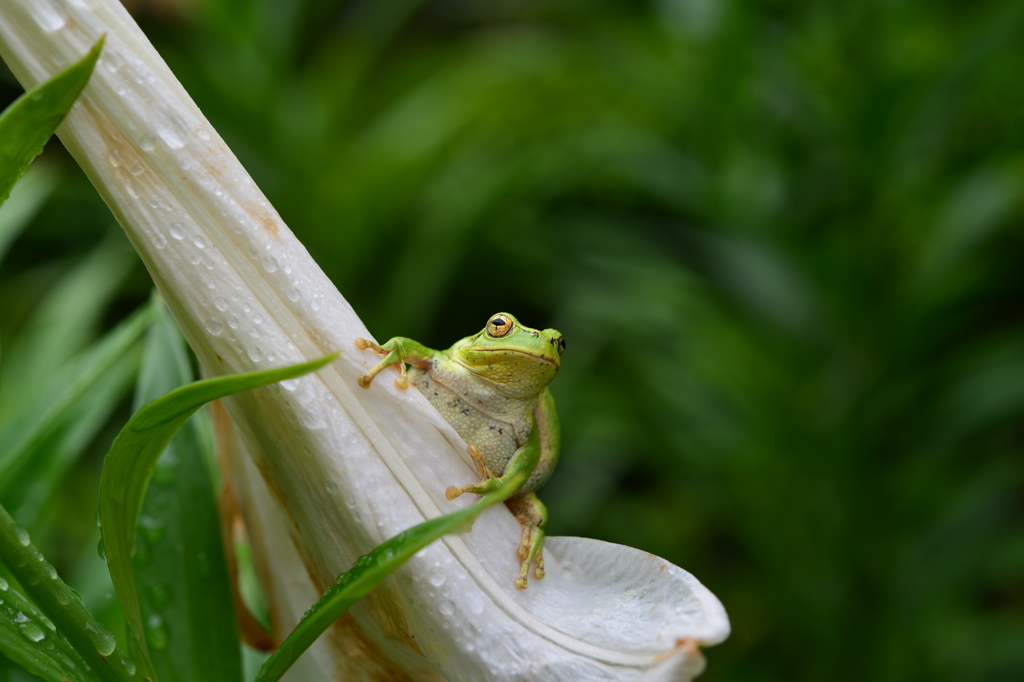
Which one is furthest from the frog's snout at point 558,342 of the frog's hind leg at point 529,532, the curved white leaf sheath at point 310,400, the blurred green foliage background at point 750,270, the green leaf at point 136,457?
the blurred green foliage background at point 750,270

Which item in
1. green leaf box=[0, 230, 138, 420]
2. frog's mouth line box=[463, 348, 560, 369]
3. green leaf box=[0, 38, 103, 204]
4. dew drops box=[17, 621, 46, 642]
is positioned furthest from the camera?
green leaf box=[0, 230, 138, 420]

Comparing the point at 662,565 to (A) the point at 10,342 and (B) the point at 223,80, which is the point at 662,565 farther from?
(A) the point at 10,342

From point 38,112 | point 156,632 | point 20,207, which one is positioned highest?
point 38,112

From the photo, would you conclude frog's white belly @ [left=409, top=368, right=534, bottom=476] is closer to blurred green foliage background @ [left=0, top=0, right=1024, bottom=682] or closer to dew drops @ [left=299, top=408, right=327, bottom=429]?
dew drops @ [left=299, top=408, right=327, bottom=429]

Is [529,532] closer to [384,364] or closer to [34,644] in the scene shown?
[384,364]

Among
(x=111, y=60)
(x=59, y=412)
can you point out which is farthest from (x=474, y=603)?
(x=59, y=412)

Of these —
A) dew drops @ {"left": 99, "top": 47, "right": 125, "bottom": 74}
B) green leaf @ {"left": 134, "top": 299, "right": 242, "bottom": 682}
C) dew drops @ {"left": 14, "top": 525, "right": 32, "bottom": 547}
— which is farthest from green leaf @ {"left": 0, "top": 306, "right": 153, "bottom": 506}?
→ dew drops @ {"left": 99, "top": 47, "right": 125, "bottom": 74}

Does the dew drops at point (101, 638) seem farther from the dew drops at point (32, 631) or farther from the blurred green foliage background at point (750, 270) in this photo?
the blurred green foliage background at point (750, 270)

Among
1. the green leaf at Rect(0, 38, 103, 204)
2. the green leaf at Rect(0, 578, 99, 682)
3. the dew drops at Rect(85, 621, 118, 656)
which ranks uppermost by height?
the green leaf at Rect(0, 38, 103, 204)
